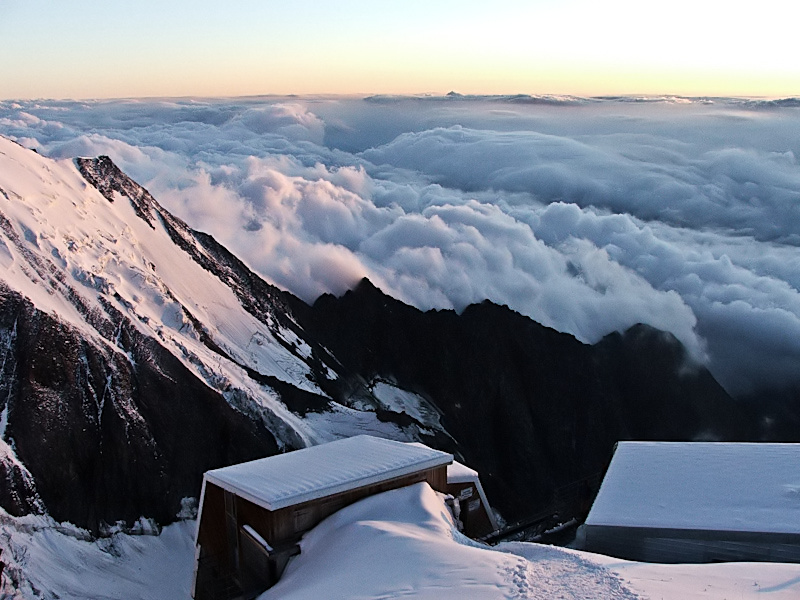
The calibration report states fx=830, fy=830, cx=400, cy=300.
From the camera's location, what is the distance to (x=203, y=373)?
3142 centimetres

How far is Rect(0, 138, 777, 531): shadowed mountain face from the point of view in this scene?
25.8 meters

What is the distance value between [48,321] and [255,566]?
14.3 m

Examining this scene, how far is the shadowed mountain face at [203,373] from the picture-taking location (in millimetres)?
25797

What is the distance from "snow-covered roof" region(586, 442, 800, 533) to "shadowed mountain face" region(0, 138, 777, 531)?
11.4ft

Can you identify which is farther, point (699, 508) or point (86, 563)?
point (86, 563)

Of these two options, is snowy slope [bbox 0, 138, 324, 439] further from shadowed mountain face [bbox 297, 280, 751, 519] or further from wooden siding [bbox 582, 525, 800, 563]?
wooden siding [bbox 582, 525, 800, 563]

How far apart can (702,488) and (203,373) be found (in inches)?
746

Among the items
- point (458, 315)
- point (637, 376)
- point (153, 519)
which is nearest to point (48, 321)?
point (153, 519)

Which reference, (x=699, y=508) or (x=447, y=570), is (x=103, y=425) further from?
(x=699, y=508)

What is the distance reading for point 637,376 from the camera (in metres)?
63.9

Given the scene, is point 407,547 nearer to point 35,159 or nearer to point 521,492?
point 35,159

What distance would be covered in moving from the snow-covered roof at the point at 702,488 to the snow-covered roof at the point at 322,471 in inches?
167

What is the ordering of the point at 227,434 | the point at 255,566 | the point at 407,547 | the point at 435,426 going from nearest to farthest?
the point at 407,547 < the point at 255,566 < the point at 227,434 < the point at 435,426

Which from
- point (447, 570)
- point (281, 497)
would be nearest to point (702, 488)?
point (447, 570)
